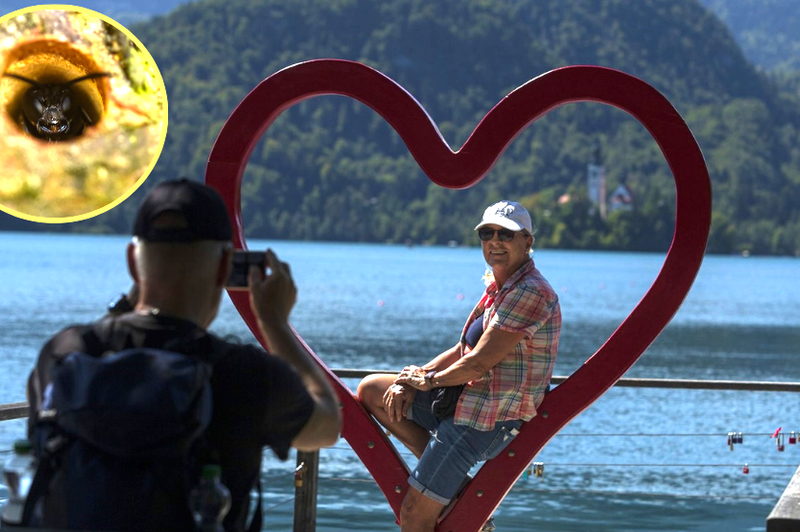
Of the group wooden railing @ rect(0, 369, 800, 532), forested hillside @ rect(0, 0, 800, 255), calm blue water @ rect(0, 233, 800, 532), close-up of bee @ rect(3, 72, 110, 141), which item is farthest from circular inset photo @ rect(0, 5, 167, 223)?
forested hillside @ rect(0, 0, 800, 255)

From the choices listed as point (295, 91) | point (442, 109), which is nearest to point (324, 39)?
point (442, 109)

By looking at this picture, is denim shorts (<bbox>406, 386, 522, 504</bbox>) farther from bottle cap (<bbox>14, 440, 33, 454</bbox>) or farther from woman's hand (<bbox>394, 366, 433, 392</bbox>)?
bottle cap (<bbox>14, 440, 33, 454</bbox>)

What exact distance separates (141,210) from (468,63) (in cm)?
17401

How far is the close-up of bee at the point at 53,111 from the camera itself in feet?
11.3

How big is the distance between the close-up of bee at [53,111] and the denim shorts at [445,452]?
147 centimetres

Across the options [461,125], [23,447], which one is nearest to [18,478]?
[23,447]

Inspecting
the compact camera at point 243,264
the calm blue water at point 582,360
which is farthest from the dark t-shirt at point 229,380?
the calm blue water at point 582,360

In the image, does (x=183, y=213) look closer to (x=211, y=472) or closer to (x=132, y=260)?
(x=132, y=260)

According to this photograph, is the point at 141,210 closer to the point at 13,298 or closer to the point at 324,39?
the point at 13,298

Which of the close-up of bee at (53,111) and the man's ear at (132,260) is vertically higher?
the close-up of bee at (53,111)

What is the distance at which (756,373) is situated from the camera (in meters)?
29.9

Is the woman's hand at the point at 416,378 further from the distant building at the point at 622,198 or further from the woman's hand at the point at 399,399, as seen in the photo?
the distant building at the point at 622,198

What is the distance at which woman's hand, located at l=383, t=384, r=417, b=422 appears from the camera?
4292mm

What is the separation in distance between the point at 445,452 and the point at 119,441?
2.25 m
